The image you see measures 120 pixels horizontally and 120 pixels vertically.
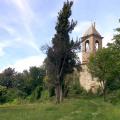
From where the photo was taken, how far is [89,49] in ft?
265

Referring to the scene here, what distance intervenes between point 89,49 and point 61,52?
105 ft

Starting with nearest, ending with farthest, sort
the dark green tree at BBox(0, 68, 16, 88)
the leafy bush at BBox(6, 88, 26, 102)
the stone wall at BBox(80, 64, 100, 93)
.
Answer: the leafy bush at BBox(6, 88, 26, 102) < the stone wall at BBox(80, 64, 100, 93) < the dark green tree at BBox(0, 68, 16, 88)

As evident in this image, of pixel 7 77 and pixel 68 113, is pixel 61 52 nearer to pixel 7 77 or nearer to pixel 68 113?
pixel 68 113

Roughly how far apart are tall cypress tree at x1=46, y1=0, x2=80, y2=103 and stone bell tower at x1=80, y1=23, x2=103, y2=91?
→ 24692 mm

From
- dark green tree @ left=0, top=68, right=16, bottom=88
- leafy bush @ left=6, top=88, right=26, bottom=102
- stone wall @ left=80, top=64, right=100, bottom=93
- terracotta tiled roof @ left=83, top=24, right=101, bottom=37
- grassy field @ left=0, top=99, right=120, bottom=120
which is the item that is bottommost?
grassy field @ left=0, top=99, right=120, bottom=120

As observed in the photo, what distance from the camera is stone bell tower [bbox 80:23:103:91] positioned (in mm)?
75312

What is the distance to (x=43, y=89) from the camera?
74.8 metres

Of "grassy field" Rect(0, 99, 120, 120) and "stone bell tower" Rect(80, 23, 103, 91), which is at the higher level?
"stone bell tower" Rect(80, 23, 103, 91)

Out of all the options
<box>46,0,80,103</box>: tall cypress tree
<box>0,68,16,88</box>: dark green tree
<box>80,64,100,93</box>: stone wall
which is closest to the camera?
<box>46,0,80,103</box>: tall cypress tree

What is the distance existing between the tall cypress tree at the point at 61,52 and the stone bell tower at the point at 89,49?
24.7 meters

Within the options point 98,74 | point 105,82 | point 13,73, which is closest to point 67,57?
point 98,74

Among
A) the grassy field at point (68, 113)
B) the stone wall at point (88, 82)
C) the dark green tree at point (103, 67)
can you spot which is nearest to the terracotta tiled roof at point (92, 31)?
the stone wall at point (88, 82)

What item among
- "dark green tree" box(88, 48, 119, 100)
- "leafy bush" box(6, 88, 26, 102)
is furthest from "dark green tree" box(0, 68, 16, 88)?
"dark green tree" box(88, 48, 119, 100)

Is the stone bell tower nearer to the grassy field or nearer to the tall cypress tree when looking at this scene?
the tall cypress tree
